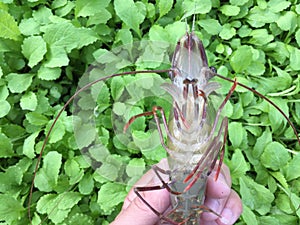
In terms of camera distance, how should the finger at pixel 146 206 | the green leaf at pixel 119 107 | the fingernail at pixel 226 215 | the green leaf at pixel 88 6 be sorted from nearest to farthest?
1. the finger at pixel 146 206
2. the fingernail at pixel 226 215
3. the green leaf at pixel 119 107
4. the green leaf at pixel 88 6

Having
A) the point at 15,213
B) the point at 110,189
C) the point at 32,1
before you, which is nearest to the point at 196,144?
the point at 110,189

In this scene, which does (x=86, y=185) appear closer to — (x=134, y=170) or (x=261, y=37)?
(x=134, y=170)

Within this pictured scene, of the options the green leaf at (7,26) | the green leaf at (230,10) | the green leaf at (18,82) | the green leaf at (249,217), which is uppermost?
the green leaf at (7,26)

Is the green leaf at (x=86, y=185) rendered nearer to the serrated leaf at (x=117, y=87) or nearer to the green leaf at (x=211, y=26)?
the serrated leaf at (x=117, y=87)

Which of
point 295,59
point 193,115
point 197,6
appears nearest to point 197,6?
point 197,6

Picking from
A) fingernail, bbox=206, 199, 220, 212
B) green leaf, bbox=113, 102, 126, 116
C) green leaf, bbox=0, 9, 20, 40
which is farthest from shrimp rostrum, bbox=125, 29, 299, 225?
green leaf, bbox=0, 9, 20, 40

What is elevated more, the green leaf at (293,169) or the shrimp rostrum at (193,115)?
the shrimp rostrum at (193,115)

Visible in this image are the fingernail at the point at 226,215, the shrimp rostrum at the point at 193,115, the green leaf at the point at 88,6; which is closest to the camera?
the shrimp rostrum at the point at 193,115

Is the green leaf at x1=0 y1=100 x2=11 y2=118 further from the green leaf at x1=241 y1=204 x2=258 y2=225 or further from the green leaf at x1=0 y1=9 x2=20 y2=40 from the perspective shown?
the green leaf at x1=241 y1=204 x2=258 y2=225

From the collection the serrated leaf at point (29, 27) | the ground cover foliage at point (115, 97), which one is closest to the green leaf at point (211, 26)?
the ground cover foliage at point (115, 97)
